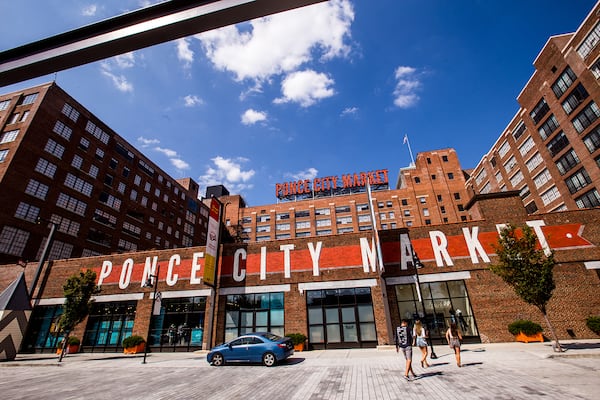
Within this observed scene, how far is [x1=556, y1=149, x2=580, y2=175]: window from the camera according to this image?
36078mm

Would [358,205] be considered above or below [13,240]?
above

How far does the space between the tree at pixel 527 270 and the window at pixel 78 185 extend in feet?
159

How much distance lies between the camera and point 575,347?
1394cm

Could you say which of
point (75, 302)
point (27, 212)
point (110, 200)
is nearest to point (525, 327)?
point (75, 302)

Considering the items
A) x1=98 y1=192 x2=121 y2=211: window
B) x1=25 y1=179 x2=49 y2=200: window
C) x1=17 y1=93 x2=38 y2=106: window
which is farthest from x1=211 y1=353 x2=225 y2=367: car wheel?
x1=17 y1=93 x2=38 y2=106: window

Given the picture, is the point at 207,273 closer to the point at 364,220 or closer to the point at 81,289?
the point at 81,289

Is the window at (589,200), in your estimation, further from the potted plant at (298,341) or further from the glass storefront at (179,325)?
the glass storefront at (179,325)

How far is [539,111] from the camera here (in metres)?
40.8

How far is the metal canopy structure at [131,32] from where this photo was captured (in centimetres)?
185

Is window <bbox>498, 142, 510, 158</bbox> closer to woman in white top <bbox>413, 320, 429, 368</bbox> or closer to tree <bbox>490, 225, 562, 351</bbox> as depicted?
tree <bbox>490, 225, 562, 351</bbox>

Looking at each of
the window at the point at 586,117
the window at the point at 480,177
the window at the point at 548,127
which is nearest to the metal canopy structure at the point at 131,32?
the window at the point at 586,117

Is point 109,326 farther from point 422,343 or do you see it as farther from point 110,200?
point 110,200

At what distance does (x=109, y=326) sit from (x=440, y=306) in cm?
2596

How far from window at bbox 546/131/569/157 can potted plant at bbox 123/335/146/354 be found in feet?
174
